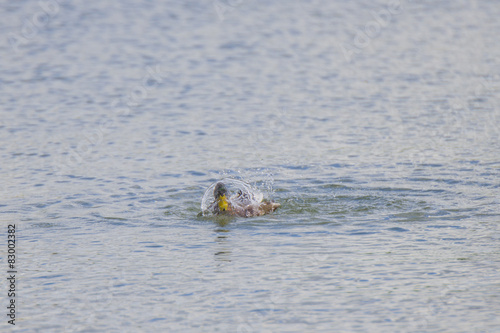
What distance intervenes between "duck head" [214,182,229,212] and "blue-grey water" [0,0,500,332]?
10.5 inches

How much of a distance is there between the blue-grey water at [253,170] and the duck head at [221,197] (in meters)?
0.27

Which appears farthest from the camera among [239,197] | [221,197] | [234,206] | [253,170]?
[253,170]

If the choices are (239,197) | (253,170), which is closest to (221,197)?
(239,197)

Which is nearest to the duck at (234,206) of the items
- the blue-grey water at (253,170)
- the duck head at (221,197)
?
the duck head at (221,197)

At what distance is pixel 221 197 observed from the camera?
492 inches

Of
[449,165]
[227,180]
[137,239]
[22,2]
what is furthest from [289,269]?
[22,2]

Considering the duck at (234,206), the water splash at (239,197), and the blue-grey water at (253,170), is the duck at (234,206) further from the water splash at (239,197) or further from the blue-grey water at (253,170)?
the blue-grey water at (253,170)

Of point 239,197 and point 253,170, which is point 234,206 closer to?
point 239,197

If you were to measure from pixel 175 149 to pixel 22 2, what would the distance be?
18531 millimetres

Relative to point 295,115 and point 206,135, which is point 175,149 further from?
point 295,115

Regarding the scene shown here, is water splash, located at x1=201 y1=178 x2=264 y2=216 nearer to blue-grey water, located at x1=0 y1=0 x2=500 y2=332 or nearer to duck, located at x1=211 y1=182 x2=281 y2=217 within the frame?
duck, located at x1=211 y1=182 x2=281 y2=217

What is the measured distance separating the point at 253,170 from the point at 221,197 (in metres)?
2.52

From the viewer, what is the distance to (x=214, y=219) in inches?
490

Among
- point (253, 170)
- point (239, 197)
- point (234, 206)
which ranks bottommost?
point (234, 206)
